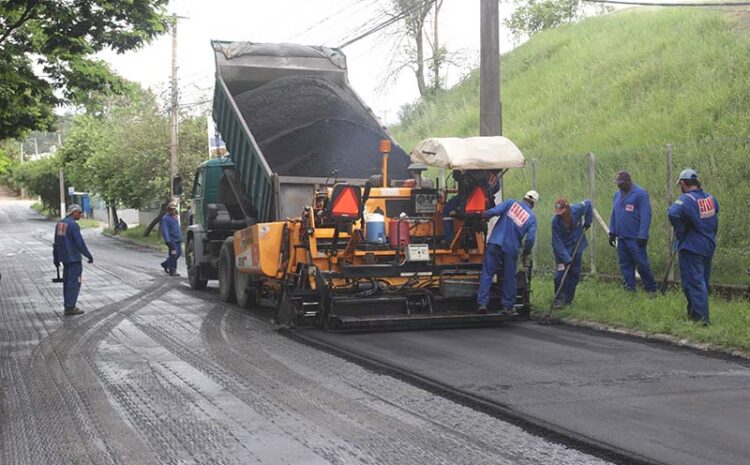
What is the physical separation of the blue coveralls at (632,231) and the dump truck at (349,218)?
5.46 ft

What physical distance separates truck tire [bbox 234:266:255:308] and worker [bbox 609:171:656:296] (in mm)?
5282

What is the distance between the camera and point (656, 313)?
10758 mm

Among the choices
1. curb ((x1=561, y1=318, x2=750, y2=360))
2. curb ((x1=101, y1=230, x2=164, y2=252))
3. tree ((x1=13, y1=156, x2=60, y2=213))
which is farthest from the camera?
tree ((x1=13, y1=156, x2=60, y2=213))

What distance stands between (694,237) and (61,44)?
1172 cm

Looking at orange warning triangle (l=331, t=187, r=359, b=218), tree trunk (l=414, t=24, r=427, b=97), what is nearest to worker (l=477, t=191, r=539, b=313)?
orange warning triangle (l=331, t=187, r=359, b=218)

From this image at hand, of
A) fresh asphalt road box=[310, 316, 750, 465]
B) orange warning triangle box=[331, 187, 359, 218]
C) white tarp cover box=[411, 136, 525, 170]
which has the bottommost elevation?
fresh asphalt road box=[310, 316, 750, 465]

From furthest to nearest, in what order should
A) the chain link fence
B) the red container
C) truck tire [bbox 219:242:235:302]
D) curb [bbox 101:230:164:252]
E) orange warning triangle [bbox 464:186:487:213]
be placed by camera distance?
curb [bbox 101:230:164:252], truck tire [bbox 219:242:235:302], the chain link fence, orange warning triangle [bbox 464:186:487:213], the red container

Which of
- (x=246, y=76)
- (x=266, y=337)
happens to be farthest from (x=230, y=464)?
(x=246, y=76)

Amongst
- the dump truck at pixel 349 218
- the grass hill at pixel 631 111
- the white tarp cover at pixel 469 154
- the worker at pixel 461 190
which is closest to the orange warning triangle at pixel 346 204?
the dump truck at pixel 349 218

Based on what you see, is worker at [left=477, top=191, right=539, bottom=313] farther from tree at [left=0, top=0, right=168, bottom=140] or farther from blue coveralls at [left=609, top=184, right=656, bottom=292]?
tree at [left=0, top=0, right=168, bottom=140]

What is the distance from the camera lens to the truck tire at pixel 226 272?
14.6 metres

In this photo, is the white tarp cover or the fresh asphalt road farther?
the white tarp cover

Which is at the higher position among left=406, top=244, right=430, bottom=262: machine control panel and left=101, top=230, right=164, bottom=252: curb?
left=406, top=244, right=430, bottom=262: machine control panel

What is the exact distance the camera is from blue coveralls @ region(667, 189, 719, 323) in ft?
33.1
